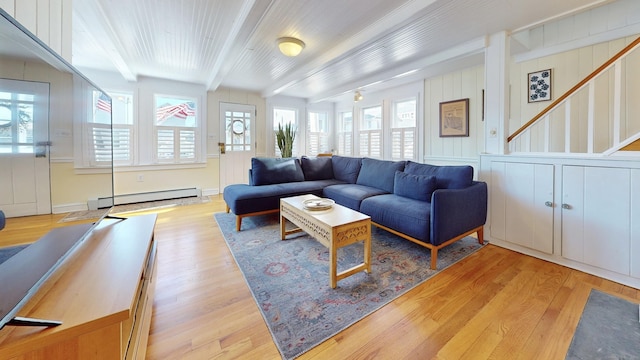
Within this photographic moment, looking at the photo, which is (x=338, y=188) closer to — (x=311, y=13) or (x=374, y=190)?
(x=374, y=190)

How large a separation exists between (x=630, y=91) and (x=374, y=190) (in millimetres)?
2718

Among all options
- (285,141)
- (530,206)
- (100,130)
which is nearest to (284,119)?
(285,141)

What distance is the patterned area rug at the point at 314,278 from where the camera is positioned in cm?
141

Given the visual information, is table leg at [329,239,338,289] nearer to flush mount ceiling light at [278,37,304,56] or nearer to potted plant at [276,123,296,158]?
flush mount ceiling light at [278,37,304,56]

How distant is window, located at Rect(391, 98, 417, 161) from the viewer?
15.5ft

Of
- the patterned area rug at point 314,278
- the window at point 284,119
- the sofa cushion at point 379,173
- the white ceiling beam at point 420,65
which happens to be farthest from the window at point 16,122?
the window at point 284,119

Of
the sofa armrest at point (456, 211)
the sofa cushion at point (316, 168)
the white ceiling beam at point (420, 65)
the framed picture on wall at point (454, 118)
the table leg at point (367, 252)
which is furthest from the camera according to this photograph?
the sofa cushion at point (316, 168)

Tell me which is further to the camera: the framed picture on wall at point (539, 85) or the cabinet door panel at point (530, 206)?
the framed picture on wall at point (539, 85)

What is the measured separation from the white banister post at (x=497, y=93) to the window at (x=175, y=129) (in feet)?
16.2

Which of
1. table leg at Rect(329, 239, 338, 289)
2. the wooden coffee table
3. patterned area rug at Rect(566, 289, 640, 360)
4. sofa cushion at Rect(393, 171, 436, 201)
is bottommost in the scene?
patterned area rug at Rect(566, 289, 640, 360)

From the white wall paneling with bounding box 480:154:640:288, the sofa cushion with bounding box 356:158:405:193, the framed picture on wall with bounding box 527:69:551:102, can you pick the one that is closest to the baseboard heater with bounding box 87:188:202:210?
the sofa cushion with bounding box 356:158:405:193

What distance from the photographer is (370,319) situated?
57.3 inches

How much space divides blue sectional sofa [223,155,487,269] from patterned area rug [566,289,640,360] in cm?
87

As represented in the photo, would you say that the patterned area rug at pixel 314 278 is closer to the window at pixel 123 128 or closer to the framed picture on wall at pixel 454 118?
the framed picture on wall at pixel 454 118
